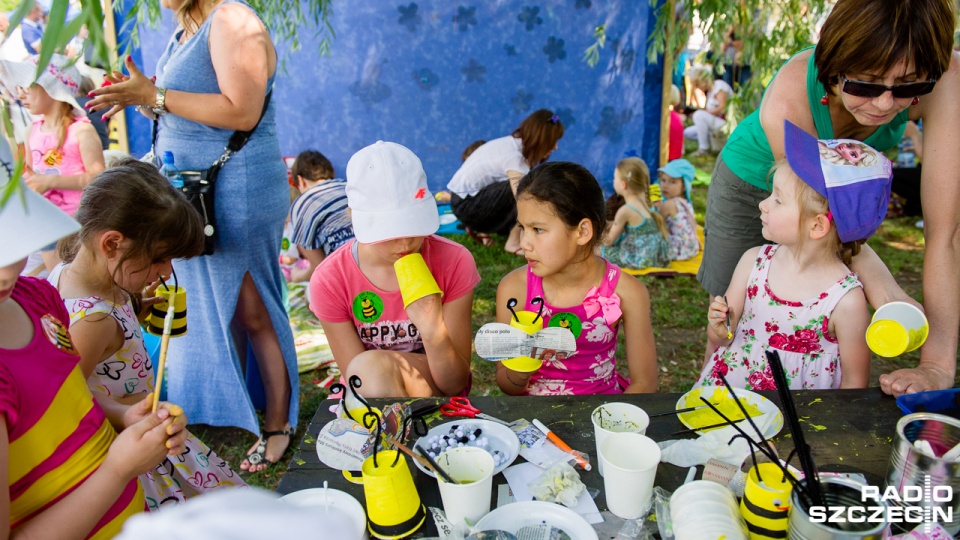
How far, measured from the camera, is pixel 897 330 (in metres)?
1.54

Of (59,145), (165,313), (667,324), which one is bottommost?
(667,324)

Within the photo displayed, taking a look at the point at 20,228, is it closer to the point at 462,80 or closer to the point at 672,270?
the point at 672,270

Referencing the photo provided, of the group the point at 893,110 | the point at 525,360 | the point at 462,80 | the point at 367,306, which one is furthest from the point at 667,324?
the point at 462,80

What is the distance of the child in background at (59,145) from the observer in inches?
123

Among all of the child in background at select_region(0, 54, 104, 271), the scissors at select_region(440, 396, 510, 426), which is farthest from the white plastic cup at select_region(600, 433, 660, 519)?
the child in background at select_region(0, 54, 104, 271)

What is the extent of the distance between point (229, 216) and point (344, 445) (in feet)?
4.38

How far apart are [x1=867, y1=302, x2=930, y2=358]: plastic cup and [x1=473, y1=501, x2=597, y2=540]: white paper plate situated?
2.96 feet

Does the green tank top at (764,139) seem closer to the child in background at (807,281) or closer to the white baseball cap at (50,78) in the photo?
the child in background at (807,281)

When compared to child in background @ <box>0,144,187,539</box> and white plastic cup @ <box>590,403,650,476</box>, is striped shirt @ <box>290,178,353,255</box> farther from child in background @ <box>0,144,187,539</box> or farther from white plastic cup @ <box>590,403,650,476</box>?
white plastic cup @ <box>590,403,650,476</box>

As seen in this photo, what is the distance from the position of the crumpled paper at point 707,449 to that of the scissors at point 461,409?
0.40 m

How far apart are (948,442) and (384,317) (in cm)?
149

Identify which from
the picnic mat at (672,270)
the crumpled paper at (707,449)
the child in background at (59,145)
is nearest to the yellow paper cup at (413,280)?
the crumpled paper at (707,449)

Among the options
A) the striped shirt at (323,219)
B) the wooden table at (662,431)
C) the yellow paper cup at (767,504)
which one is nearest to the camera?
the yellow paper cup at (767,504)

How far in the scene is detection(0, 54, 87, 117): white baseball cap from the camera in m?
2.76
